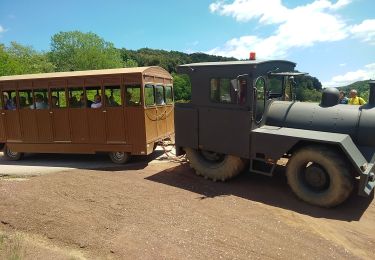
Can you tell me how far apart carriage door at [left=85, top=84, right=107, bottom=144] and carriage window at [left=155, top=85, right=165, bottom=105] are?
5.95 feet

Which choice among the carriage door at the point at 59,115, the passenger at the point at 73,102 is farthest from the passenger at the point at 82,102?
the carriage door at the point at 59,115

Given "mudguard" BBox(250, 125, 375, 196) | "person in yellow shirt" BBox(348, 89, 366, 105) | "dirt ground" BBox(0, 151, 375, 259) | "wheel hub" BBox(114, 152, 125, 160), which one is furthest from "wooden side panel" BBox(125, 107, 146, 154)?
"person in yellow shirt" BBox(348, 89, 366, 105)

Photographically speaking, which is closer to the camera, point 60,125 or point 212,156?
point 212,156

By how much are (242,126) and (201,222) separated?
259 cm

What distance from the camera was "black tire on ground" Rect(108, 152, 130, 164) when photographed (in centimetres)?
1083

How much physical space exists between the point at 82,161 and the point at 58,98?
7.58 ft

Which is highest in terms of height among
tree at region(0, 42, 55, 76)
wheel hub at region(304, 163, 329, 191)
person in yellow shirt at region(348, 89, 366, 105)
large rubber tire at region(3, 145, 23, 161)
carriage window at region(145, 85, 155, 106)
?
tree at region(0, 42, 55, 76)

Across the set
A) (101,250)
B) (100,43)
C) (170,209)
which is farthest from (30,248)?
(100,43)

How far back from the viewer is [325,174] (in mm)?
6863

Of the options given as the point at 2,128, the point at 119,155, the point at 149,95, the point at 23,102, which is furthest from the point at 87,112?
the point at 2,128

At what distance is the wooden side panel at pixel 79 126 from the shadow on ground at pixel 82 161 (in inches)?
33.5

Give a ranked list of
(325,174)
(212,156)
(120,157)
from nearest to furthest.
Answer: (325,174)
(212,156)
(120,157)

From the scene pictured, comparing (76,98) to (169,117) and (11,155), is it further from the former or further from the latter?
(11,155)

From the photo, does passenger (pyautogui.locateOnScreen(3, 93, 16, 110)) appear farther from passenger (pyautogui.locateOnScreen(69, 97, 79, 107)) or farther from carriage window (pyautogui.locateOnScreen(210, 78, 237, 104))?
carriage window (pyautogui.locateOnScreen(210, 78, 237, 104))
